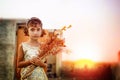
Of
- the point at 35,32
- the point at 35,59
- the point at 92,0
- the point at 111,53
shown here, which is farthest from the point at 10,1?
the point at 111,53

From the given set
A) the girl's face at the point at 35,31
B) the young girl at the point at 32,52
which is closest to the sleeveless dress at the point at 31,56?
the young girl at the point at 32,52

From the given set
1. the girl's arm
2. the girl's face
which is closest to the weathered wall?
the girl's arm

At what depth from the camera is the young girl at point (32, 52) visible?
2.77 metres

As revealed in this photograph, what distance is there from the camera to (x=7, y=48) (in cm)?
285

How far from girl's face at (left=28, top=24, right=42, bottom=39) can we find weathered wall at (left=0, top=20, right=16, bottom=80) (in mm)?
196

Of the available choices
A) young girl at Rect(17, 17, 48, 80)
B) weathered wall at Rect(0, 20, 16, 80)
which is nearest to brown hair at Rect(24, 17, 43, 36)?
young girl at Rect(17, 17, 48, 80)

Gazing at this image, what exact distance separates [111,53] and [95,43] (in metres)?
0.21

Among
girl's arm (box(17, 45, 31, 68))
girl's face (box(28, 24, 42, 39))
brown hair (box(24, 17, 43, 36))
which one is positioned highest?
brown hair (box(24, 17, 43, 36))

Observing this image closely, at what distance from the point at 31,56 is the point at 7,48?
0.29 meters

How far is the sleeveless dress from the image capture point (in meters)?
2.75

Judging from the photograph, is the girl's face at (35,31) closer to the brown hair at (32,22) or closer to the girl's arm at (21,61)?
the brown hair at (32,22)

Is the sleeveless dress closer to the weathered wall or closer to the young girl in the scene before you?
the young girl

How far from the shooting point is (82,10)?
296 cm

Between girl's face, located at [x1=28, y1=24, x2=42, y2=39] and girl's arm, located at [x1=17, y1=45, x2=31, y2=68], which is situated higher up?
girl's face, located at [x1=28, y1=24, x2=42, y2=39]
